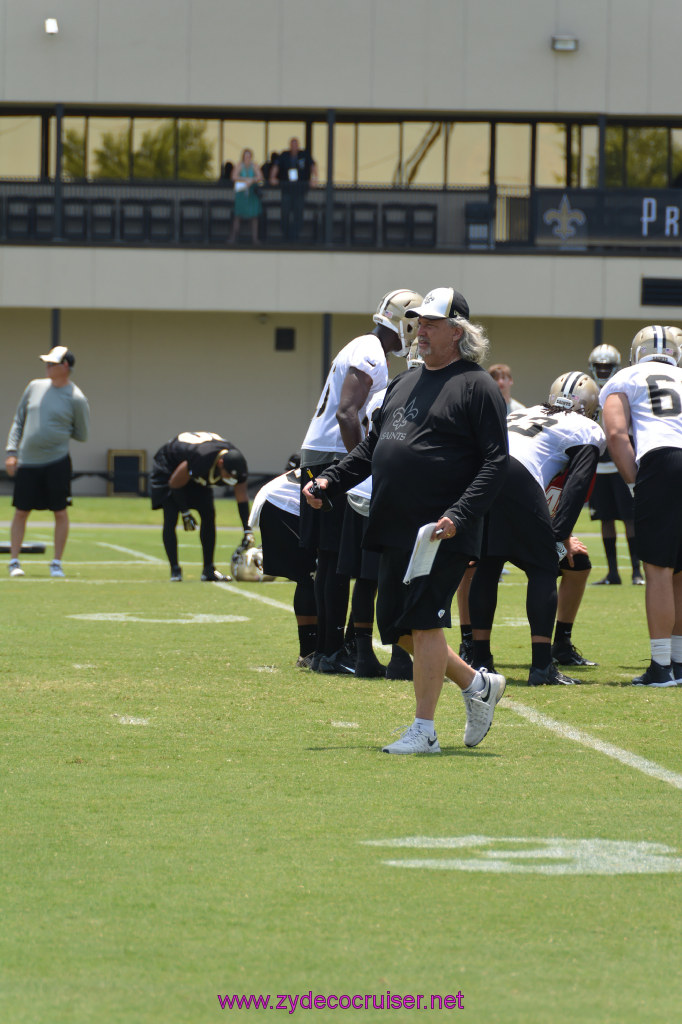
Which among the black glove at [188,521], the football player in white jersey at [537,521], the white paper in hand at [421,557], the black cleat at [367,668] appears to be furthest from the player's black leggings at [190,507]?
Answer: the white paper in hand at [421,557]

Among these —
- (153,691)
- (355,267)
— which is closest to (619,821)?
(153,691)

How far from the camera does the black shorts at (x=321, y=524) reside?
30.3 ft

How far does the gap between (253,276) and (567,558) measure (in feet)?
79.6

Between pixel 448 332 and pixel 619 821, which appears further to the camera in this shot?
pixel 448 332

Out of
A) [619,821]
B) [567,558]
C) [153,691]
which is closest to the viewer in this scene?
[619,821]

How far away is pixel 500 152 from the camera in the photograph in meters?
35.1

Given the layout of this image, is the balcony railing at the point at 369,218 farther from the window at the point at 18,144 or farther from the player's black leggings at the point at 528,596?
A: the player's black leggings at the point at 528,596

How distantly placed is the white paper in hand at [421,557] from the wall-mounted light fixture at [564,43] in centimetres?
2855

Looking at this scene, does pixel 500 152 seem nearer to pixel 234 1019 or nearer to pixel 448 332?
pixel 448 332

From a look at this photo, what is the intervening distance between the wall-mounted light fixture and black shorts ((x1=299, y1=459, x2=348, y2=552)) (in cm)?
2579

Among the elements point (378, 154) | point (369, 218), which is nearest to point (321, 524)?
point (369, 218)

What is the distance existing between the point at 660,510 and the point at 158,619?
15.0 feet

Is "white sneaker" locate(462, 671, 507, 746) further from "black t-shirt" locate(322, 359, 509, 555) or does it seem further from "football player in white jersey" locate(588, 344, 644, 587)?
"football player in white jersey" locate(588, 344, 644, 587)

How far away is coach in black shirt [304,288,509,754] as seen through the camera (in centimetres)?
651
